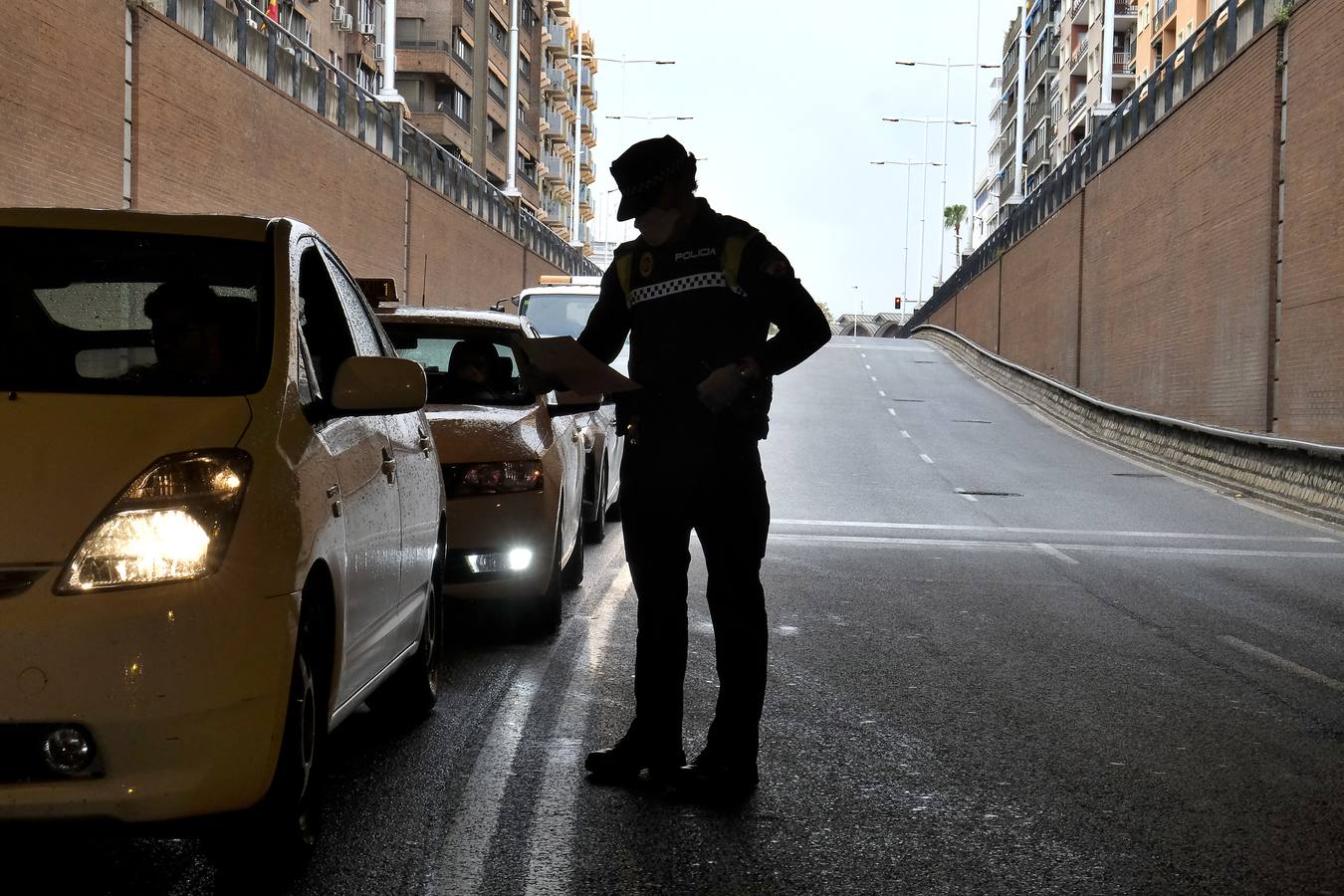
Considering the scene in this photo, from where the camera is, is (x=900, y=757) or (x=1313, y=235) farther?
(x=1313, y=235)

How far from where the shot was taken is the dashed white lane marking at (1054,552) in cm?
1406

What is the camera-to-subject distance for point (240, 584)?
12.7 ft

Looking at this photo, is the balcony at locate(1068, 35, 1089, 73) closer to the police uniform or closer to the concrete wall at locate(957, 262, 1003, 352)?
the concrete wall at locate(957, 262, 1003, 352)

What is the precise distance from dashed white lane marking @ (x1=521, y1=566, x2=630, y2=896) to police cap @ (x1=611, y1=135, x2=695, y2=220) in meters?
1.76

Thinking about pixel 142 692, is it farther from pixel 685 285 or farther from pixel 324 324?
pixel 685 285

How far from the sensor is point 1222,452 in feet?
84.2

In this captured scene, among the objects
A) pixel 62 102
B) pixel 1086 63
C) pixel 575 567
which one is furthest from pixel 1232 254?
pixel 1086 63

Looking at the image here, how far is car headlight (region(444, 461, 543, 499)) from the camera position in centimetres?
816

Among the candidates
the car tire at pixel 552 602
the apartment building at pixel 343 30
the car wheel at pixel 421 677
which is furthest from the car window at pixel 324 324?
the apartment building at pixel 343 30

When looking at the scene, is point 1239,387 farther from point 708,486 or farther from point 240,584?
point 240,584

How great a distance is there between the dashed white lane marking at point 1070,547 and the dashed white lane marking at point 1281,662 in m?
5.58

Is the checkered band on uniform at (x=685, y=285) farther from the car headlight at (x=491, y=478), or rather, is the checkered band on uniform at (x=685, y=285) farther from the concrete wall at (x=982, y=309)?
the concrete wall at (x=982, y=309)

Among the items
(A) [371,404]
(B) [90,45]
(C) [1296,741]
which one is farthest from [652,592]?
(B) [90,45]

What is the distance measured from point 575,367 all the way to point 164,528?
1857 millimetres
